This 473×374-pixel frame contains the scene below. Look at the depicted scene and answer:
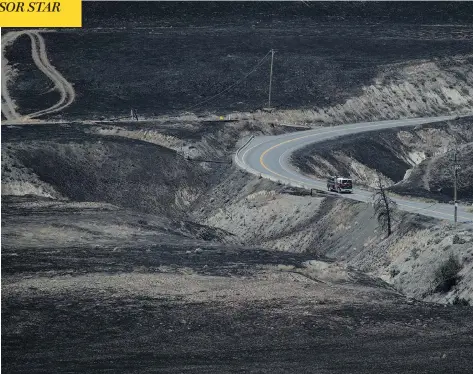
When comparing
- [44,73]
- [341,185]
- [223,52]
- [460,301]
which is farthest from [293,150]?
[460,301]

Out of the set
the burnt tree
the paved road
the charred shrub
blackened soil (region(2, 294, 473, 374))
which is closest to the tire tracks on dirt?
the paved road

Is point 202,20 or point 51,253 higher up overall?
point 202,20

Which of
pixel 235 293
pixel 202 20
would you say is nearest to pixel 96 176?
pixel 235 293

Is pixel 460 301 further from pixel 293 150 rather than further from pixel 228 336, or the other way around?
pixel 293 150

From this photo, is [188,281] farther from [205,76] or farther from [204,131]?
[205,76]

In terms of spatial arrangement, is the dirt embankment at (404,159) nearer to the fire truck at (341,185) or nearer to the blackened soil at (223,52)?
the fire truck at (341,185)

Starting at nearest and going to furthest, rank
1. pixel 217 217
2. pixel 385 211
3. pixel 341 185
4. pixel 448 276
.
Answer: pixel 448 276
pixel 385 211
pixel 341 185
pixel 217 217

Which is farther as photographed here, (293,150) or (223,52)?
(223,52)
